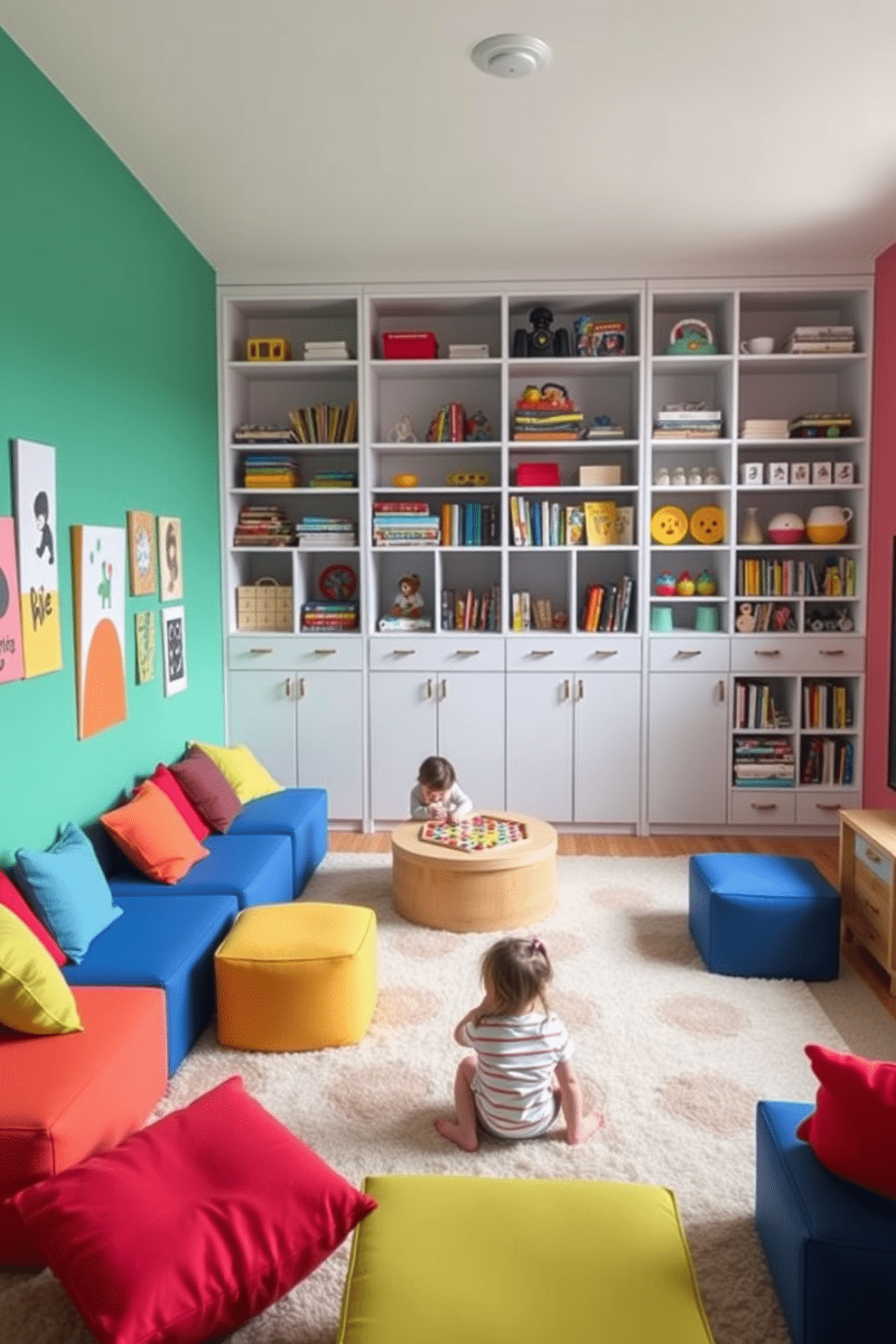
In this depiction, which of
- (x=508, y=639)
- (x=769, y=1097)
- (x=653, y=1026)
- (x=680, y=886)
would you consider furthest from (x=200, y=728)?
A: (x=769, y=1097)

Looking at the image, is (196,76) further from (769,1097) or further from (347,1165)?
(769,1097)

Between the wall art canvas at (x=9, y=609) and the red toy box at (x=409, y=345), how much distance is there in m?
2.70

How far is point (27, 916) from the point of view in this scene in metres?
2.62

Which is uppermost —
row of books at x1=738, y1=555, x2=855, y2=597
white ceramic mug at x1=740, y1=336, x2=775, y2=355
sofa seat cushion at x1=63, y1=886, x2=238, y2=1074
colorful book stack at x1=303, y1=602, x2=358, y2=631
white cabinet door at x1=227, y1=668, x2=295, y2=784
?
white ceramic mug at x1=740, y1=336, x2=775, y2=355

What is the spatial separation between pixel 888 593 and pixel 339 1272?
12.5ft

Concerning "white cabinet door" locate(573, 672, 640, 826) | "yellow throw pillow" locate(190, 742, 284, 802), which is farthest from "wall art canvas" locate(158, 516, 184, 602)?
"white cabinet door" locate(573, 672, 640, 826)

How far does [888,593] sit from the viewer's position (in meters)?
4.70

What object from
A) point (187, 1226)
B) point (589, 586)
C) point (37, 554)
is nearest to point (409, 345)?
point (589, 586)

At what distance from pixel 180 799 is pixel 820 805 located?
10.2 ft

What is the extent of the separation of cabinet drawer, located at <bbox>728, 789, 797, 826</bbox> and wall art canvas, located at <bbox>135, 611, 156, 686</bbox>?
285 centimetres

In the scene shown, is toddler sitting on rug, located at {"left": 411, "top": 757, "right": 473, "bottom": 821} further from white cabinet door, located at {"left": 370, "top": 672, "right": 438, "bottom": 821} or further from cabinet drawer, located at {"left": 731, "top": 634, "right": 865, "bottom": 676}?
cabinet drawer, located at {"left": 731, "top": 634, "right": 865, "bottom": 676}

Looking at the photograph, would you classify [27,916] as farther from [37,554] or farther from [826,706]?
[826,706]

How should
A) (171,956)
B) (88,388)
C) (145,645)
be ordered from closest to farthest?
(171,956)
(88,388)
(145,645)

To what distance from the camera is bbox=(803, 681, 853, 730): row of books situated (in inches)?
199
